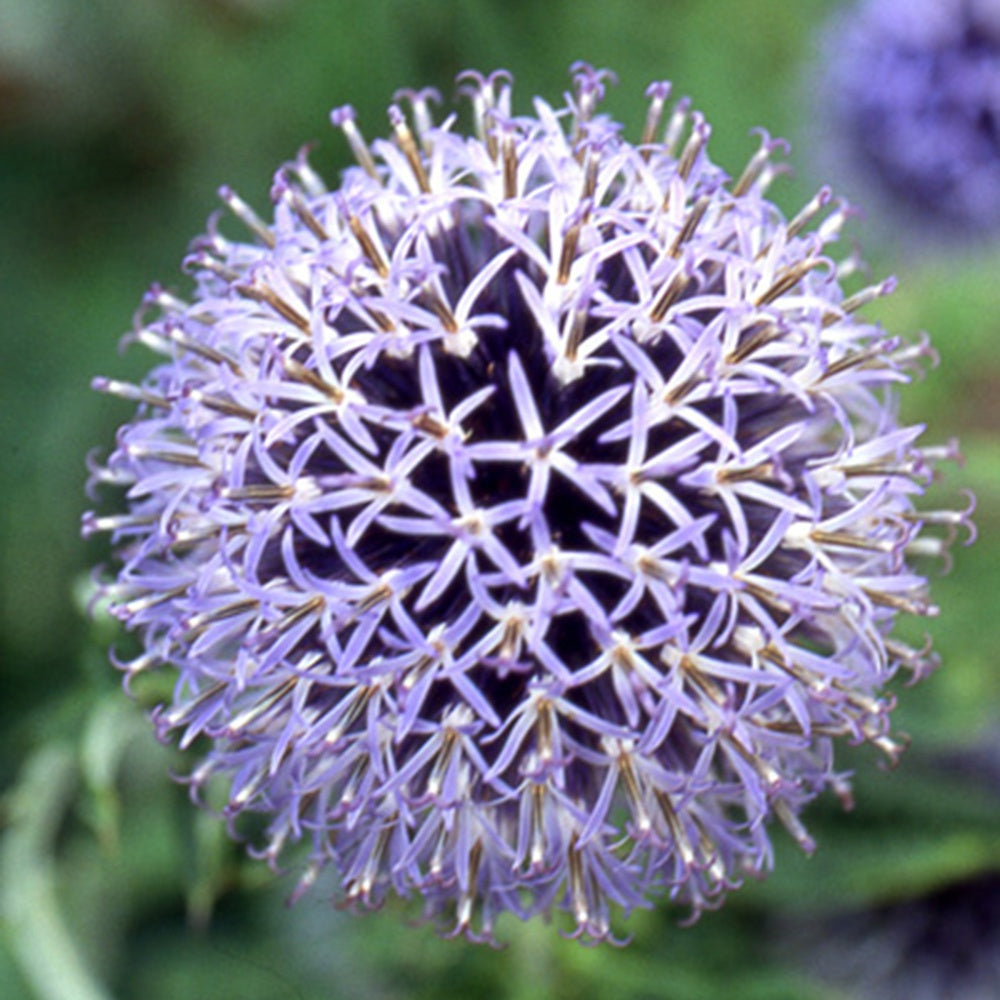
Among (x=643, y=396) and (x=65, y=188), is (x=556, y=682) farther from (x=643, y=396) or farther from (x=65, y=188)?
(x=65, y=188)

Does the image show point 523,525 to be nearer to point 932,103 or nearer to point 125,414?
point 125,414

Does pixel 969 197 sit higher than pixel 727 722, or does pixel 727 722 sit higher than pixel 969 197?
pixel 969 197

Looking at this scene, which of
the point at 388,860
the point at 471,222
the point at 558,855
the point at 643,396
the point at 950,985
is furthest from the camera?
the point at 950,985

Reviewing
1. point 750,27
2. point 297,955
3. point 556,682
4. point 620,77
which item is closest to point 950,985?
point 297,955

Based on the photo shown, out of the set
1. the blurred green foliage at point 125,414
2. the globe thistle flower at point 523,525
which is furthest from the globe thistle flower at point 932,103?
the globe thistle flower at point 523,525

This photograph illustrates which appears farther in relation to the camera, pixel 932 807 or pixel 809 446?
pixel 932 807

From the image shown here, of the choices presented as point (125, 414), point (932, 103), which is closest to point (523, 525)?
point (125, 414)
